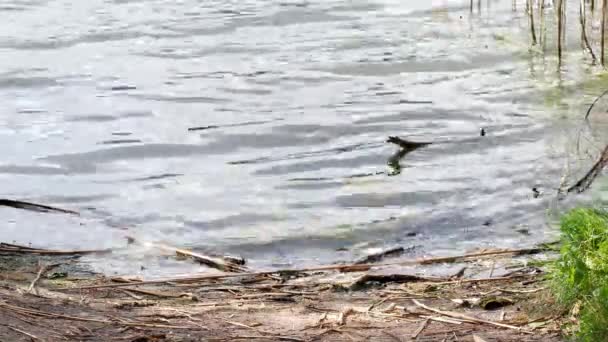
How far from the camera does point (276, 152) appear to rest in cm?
918

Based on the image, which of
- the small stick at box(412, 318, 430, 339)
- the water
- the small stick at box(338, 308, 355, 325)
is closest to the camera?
the small stick at box(412, 318, 430, 339)

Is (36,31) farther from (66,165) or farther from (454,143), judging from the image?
(454,143)

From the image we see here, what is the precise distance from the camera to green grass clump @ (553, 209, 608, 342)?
436 cm

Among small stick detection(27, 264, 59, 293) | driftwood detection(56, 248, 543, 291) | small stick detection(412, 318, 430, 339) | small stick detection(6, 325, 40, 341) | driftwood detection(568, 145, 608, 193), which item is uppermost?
small stick detection(6, 325, 40, 341)

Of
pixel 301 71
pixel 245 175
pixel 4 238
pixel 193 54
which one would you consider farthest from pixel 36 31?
pixel 4 238

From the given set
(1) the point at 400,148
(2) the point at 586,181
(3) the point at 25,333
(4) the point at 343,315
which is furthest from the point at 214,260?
(2) the point at 586,181

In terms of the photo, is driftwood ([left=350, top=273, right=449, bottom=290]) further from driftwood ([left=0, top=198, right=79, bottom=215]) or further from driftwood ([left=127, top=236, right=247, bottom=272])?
driftwood ([left=0, top=198, right=79, bottom=215])

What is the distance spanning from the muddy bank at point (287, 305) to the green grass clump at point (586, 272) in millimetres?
215

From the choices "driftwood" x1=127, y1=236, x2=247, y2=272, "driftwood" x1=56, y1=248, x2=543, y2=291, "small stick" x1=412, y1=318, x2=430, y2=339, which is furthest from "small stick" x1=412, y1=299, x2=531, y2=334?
"driftwood" x1=127, y1=236, x2=247, y2=272

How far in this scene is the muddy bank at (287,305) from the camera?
486cm

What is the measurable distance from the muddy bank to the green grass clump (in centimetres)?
22

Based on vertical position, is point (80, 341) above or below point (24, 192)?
above

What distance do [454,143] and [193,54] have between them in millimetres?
4002

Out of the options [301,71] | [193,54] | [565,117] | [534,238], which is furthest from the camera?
[193,54]
